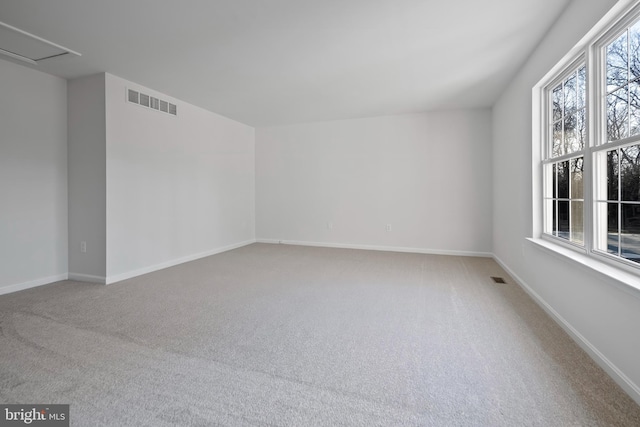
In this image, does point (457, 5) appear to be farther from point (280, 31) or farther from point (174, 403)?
point (174, 403)

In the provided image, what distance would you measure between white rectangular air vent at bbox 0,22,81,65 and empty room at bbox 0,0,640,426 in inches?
1.4

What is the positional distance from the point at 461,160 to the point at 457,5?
132 inches

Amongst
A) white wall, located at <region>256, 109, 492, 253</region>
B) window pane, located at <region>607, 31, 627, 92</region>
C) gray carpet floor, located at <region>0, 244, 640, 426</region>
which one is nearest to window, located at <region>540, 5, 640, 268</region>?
window pane, located at <region>607, 31, 627, 92</region>

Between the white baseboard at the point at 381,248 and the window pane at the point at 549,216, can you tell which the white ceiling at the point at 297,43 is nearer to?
the window pane at the point at 549,216

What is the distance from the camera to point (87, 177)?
12.0 ft

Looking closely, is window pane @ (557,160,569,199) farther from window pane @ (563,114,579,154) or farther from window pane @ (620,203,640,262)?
window pane @ (620,203,640,262)

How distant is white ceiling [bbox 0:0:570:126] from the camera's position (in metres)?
2.30

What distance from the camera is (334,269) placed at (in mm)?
4305

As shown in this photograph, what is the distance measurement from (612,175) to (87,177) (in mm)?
5320

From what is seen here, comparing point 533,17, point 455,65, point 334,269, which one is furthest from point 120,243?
point 533,17

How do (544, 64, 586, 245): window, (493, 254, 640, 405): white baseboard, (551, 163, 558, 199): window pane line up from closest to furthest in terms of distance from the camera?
(493, 254, 640, 405): white baseboard
(544, 64, 586, 245): window
(551, 163, 558, 199): window pane

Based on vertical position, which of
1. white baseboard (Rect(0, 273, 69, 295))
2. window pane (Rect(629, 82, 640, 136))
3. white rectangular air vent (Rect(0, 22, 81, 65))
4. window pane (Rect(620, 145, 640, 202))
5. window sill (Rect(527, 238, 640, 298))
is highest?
white rectangular air vent (Rect(0, 22, 81, 65))

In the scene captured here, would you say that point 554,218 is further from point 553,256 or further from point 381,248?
point 381,248

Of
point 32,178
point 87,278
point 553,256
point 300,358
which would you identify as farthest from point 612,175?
point 32,178
